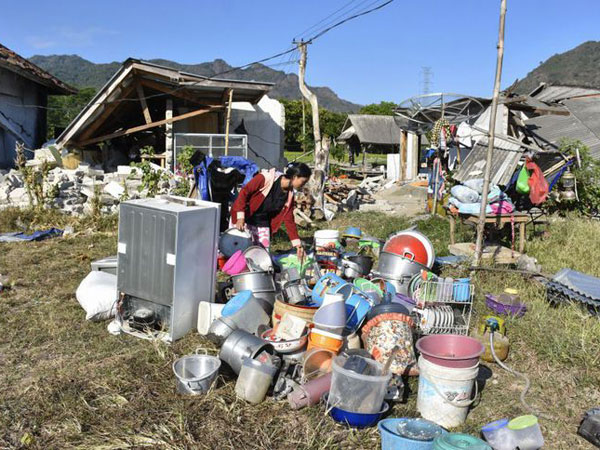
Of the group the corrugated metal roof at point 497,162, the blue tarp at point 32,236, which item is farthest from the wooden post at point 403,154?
the blue tarp at point 32,236

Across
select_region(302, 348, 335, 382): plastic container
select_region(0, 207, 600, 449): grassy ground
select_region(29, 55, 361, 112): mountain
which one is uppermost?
select_region(29, 55, 361, 112): mountain

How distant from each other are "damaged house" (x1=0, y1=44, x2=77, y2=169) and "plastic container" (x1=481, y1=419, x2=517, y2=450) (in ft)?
43.7

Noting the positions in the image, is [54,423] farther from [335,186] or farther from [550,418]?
[335,186]

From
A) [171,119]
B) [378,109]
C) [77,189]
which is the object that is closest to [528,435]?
[77,189]

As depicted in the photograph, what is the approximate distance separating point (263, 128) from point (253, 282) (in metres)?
11.4

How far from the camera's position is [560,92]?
60.5 feet

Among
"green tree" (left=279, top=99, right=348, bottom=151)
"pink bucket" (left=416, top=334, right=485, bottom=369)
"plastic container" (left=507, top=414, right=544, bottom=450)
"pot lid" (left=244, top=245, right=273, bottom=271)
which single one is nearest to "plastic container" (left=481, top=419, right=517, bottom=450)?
"plastic container" (left=507, top=414, right=544, bottom=450)

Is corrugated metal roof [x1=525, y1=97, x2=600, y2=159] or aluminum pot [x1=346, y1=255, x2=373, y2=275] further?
corrugated metal roof [x1=525, y1=97, x2=600, y2=159]

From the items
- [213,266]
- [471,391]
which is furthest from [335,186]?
[471,391]

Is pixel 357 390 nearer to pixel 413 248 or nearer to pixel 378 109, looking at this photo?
pixel 413 248

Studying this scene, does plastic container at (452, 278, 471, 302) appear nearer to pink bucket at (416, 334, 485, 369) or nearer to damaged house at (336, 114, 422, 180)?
pink bucket at (416, 334, 485, 369)

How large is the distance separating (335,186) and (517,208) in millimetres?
7751

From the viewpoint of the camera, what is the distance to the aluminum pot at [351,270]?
6137 millimetres

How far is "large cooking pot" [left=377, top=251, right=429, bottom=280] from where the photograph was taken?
226 inches
